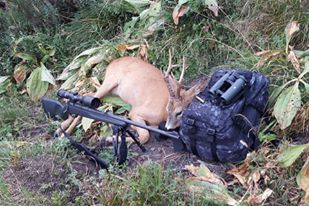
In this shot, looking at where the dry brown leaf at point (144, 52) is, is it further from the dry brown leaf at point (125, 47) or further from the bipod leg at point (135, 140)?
the bipod leg at point (135, 140)

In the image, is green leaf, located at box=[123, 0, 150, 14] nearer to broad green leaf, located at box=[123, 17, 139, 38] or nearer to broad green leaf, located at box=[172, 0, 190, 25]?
broad green leaf, located at box=[123, 17, 139, 38]

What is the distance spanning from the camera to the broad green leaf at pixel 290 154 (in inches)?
185

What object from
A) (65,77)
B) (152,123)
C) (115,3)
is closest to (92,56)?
(65,77)

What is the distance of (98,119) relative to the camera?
5.33 m

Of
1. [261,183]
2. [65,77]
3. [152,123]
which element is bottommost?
[65,77]

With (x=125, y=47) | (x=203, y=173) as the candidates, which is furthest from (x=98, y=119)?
(x=125, y=47)

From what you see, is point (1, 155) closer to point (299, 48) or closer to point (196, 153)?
point (196, 153)

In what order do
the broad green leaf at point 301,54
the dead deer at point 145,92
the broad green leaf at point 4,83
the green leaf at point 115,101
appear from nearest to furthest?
the dead deer at point 145,92
the broad green leaf at point 301,54
the green leaf at point 115,101
the broad green leaf at point 4,83

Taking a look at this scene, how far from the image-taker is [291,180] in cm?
471

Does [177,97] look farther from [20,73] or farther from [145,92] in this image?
[20,73]

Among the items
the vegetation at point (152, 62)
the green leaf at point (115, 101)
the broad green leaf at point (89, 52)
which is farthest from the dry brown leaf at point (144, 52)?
the green leaf at point (115, 101)

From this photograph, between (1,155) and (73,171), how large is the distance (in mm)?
796

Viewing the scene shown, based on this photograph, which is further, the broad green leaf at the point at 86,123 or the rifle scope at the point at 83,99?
the broad green leaf at the point at 86,123

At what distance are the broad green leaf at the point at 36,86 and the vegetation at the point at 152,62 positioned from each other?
0.04ft
